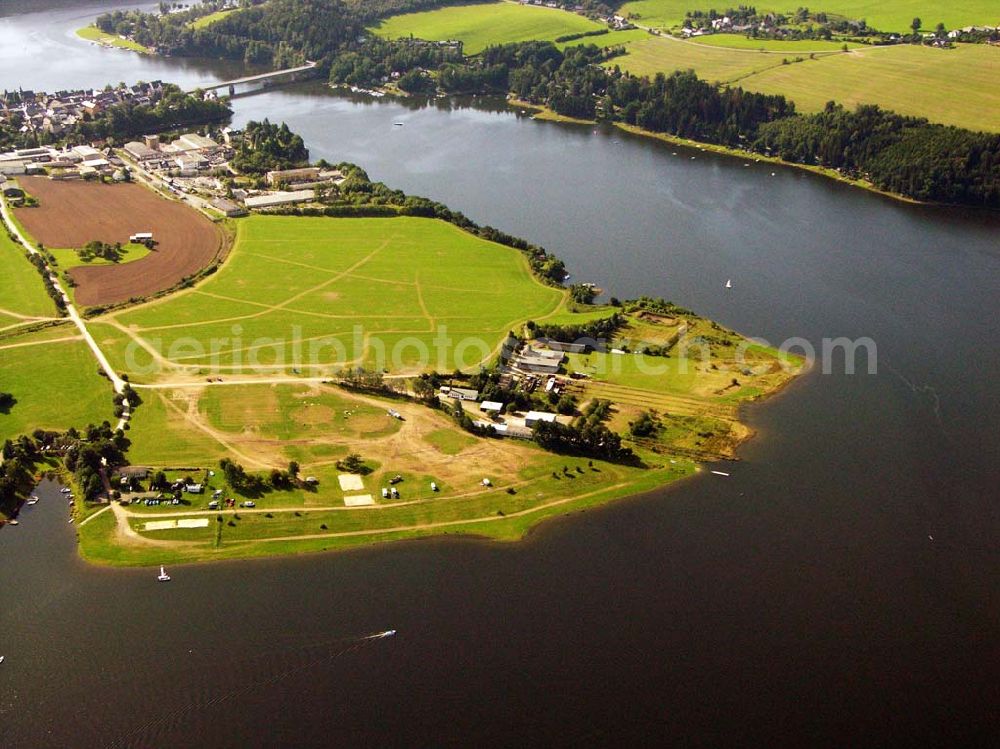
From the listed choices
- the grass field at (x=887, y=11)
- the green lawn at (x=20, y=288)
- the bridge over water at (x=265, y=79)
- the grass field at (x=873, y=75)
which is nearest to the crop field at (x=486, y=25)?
the grass field at (x=887, y=11)

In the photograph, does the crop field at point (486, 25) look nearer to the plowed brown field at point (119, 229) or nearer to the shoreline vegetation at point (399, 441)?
the plowed brown field at point (119, 229)

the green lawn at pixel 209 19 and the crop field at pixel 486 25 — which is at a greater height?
the crop field at pixel 486 25

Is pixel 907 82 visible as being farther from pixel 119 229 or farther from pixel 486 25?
pixel 119 229

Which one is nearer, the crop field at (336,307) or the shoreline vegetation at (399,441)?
the shoreline vegetation at (399,441)

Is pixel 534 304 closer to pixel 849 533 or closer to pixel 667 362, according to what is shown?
pixel 667 362

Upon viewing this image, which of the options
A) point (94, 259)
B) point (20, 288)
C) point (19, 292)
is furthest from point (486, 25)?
point (19, 292)
